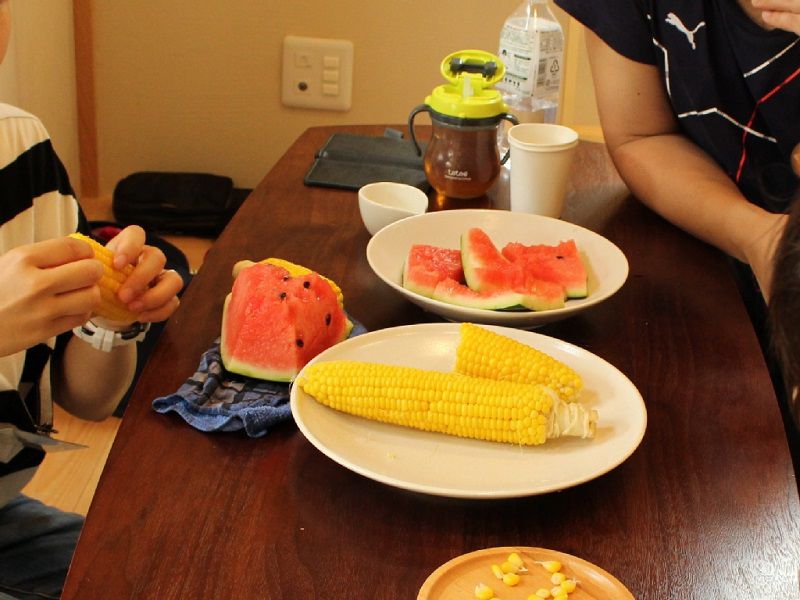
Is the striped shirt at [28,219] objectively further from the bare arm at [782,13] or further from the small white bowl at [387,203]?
the bare arm at [782,13]

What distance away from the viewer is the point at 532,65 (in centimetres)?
146

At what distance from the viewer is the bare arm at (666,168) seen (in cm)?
120

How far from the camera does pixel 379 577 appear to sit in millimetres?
681

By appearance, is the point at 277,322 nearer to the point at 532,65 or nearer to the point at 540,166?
the point at 540,166

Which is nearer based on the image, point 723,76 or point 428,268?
point 428,268

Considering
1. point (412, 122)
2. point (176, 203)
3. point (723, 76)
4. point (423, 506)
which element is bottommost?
point (176, 203)

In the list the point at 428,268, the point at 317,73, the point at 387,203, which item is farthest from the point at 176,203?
the point at 428,268

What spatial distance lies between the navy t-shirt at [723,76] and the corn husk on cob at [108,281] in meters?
0.79

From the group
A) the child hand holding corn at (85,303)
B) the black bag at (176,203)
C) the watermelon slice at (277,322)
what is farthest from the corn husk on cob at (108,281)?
the black bag at (176,203)

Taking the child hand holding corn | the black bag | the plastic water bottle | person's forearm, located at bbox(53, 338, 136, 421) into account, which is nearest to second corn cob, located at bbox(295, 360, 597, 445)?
the child hand holding corn

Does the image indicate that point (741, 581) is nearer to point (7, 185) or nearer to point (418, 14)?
point (7, 185)

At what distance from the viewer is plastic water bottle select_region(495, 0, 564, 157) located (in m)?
1.45

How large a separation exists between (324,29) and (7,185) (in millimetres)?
1553

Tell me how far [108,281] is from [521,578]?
1.68 feet
